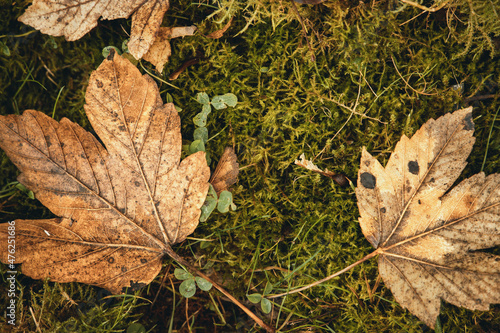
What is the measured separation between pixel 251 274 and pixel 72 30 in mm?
2174

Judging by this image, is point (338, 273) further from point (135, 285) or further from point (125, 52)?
point (125, 52)

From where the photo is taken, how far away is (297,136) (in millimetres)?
2252

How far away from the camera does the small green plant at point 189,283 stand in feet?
7.34

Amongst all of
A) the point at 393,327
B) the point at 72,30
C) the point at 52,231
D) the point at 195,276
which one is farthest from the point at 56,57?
the point at 393,327

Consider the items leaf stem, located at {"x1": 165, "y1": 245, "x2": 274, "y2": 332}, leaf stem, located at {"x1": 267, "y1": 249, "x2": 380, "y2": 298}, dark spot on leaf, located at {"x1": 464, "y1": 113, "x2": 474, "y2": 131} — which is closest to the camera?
dark spot on leaf, located at {"x1": 464, "y1": 113, "x2": 474, "y2": 131}

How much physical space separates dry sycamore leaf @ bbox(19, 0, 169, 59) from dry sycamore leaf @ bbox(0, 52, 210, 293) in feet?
0.83

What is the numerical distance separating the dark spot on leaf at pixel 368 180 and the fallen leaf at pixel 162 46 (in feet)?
5.23

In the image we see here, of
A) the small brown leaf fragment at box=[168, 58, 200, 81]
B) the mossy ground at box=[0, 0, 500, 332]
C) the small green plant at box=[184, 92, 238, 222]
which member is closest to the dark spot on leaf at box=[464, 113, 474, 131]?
A: the mossy ground at box=[0, 0, 500, 332]

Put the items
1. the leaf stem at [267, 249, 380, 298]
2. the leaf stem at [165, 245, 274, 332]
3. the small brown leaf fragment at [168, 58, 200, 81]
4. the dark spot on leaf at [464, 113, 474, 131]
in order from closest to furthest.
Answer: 1. the dark spot on leaf at [464, 113, 474, 131]
2. the leaf stem at [267, 249, 380, 298]
3. the leaf stem at [165, 245, 274, 332]
4. the small brown leaf fragment at [168, 58, 200, 81]

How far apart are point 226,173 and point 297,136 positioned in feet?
1.93

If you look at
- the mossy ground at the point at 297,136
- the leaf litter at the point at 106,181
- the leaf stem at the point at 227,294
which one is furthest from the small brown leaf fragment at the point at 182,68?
→ the leaf stem at the point at 227,294

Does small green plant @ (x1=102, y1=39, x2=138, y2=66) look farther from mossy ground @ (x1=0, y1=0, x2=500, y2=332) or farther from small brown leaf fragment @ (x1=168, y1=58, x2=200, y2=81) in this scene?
small brown leaf fragment @ (x1=168, y1=58, x2=200, y2=81)

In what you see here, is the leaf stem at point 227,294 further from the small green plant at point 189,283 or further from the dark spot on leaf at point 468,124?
the dark spot on leaf at point 468,124

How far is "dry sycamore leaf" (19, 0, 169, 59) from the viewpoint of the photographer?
213 centimetres
